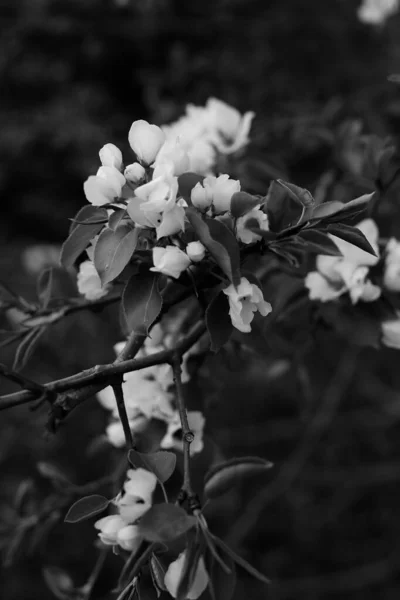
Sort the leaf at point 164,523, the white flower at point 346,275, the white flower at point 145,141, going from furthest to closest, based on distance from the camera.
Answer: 1. the white flower at point 346,275
2. the white flower at point 145,141
3. the leaf at point 164,523

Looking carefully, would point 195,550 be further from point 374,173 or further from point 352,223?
point 374,173

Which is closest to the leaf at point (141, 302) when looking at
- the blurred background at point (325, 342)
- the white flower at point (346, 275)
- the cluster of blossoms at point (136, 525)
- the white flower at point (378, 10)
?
the cluster of blossoms at point (136, 525)

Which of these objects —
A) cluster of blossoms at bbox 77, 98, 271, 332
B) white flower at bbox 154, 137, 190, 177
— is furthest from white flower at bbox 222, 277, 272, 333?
white flower at bbox 154, 137, 190, 177

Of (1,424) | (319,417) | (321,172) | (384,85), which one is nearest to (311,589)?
(319,417)

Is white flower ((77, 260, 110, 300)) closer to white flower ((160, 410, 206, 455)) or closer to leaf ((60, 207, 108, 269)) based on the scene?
leaf ((60, 207, 108, 269))

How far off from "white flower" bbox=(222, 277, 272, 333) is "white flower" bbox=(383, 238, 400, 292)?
0.21 meters

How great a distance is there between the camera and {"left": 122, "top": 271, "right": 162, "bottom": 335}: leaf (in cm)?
58

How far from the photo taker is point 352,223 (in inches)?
32.4

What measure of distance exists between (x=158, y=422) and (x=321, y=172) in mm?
866

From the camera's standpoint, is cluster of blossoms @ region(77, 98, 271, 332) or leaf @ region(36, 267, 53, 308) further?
leaf @ region(36, 267, 53, 308)

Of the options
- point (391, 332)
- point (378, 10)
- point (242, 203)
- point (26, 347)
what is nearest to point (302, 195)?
point (242, 203)

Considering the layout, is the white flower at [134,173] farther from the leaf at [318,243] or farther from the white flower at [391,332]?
the white flower at [391,332]

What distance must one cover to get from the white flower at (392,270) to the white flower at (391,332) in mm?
35

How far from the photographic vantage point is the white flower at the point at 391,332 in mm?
746
